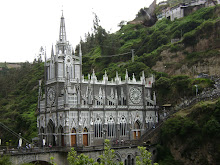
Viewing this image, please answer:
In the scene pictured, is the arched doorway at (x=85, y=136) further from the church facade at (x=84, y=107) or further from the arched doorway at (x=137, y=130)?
the arched doorway at (x=137, y=130)

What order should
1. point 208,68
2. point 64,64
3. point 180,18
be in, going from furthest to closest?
point 180,18 → point 208,68 → point 64,64

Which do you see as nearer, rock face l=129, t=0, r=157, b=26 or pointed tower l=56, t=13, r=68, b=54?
pointed tower l=56, t=13, r=68, b=54

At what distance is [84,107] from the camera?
45.8 m

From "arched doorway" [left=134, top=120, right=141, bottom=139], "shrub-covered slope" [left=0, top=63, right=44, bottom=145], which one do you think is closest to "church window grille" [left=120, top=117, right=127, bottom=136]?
"arched doorway" [left=134, top=120, right=141, bottom=139]

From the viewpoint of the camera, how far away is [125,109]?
50594 millimetres

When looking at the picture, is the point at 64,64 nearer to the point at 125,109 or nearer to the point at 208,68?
the point at 125,109

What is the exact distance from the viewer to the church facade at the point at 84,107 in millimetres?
44625

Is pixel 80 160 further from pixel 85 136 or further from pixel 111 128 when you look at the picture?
pixel 111 128

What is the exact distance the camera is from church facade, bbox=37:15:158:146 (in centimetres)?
4462

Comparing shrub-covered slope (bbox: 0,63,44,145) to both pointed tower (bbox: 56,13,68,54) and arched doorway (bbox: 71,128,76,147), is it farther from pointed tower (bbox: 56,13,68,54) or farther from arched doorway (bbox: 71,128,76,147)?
pointed tower (bbox: 56,13,68,54)

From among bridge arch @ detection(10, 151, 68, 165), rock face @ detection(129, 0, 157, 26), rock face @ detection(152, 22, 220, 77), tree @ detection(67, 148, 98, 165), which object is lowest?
bridge arch @ detection(10, 151, 68, 165)

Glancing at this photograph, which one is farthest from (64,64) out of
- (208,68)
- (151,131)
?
(208,68)

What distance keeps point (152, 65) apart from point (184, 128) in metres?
29.6

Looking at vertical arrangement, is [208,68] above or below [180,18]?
Result: below
